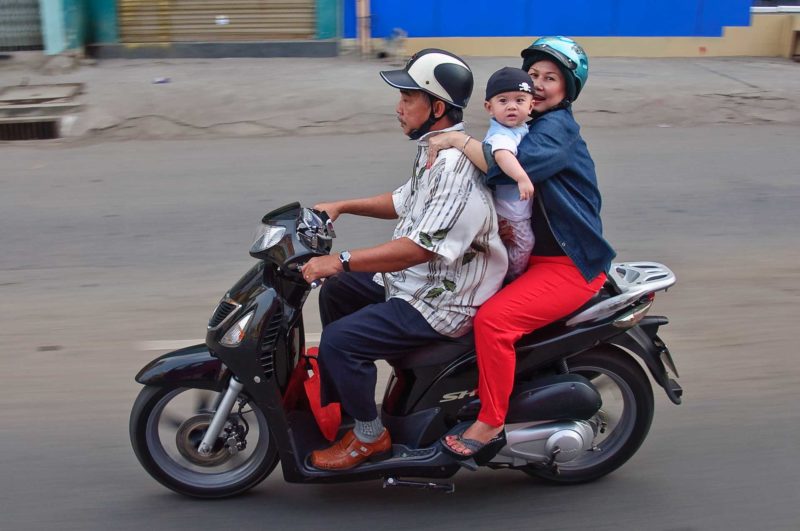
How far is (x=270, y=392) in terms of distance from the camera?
3199 mm

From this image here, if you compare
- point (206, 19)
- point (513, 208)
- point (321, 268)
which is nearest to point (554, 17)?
point (206, 19)

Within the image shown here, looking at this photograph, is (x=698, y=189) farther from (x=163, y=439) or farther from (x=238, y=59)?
(x=238, y=59)

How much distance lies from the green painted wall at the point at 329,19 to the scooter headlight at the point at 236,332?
38.7ft

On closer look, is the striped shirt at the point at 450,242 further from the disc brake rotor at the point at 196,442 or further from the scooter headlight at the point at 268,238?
the disc brake rotor at the point at 196,442

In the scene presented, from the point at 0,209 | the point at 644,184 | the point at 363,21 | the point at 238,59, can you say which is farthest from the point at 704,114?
the point at 0,209

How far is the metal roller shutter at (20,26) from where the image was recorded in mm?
13188

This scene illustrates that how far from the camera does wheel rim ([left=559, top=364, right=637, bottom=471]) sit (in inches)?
136

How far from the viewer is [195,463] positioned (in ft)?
11.0

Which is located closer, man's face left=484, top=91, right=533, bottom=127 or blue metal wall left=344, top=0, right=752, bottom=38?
man's face left=484, top=91, right=533, bottom=127

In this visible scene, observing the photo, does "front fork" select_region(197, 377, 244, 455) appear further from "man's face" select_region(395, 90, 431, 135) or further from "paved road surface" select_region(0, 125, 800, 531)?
"man's face" select_region(395, 90, 431, 135)

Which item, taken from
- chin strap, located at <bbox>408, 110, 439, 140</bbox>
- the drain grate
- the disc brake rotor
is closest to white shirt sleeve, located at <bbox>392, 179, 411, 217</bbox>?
chin strap, located at <bbox>408, 110, 439, 140</bbox>

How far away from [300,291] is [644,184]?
18.0ft

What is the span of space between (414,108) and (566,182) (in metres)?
0.59

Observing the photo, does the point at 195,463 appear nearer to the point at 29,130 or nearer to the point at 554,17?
the point at 29,130
